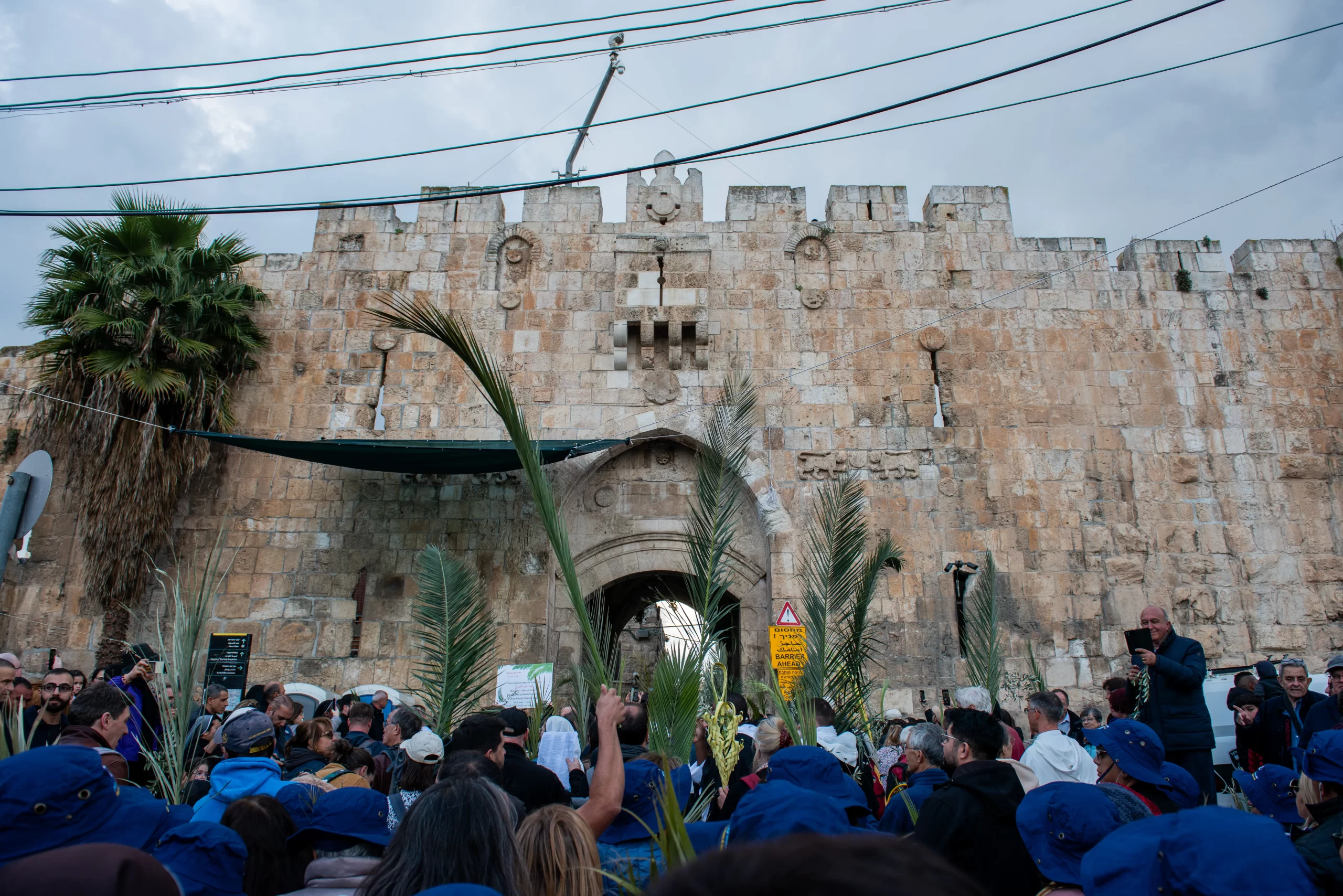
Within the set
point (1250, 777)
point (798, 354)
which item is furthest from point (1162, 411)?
point (1250, 777)

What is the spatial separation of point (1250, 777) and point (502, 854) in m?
3.70

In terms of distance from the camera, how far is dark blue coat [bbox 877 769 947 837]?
10.9 feet

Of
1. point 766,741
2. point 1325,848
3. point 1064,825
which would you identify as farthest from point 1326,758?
point 766,741

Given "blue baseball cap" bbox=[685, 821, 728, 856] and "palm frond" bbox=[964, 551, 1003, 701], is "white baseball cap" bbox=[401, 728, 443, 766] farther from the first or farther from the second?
"palm frond" bbox=[964, 551, 1003, 701]

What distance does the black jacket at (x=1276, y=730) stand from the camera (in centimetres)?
514

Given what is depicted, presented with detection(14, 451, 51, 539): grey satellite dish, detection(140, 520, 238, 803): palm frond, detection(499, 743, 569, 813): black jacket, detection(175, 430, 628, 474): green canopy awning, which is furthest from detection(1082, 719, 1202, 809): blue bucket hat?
detection(175, 430, 628, 474): green canopy awning

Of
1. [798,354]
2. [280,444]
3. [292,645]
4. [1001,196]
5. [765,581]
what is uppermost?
[1001,196]

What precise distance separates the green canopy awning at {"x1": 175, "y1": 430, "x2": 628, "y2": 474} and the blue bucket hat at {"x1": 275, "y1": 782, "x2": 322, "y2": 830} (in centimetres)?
543

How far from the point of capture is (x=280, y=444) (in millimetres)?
8859

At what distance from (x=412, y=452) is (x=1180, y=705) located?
263 inches

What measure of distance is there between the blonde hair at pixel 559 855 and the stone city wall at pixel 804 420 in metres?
7.18

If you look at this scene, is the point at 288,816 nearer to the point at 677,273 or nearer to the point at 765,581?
the point at 765,581

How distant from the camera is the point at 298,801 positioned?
3.06 m

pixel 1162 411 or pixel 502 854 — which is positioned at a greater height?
pixel 1162 411
